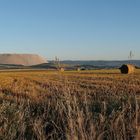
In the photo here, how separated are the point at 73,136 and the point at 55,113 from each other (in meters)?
3.43

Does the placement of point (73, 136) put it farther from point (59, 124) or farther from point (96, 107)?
point (96, 107)

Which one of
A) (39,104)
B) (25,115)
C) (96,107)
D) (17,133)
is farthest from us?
(39,104)

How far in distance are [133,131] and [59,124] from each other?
2.07 m

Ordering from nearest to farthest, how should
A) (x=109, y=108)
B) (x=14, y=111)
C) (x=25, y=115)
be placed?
(x=25, y=115) → (x=14, y=111) → (x=109, y=108)

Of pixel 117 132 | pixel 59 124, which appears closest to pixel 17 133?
pixel 59 124

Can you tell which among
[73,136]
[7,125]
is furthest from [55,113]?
[73,136]

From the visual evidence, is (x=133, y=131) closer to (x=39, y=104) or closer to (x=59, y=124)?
(x=59, y=124)

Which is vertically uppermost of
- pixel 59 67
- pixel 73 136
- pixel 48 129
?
pixel 59 67

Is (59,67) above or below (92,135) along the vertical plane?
above

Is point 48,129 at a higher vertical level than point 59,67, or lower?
lower

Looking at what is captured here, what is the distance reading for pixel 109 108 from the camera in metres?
9.39

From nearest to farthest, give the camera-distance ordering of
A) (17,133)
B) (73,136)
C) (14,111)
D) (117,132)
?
(73,136) → (117,132) → (17,133) → (14,111)

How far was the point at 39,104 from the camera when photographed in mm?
11195

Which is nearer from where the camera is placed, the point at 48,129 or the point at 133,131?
the point at 133,131
